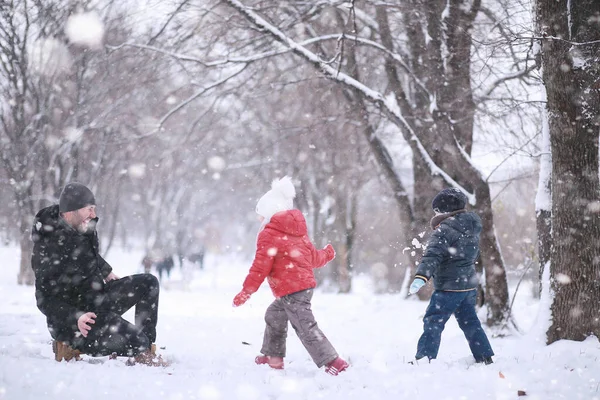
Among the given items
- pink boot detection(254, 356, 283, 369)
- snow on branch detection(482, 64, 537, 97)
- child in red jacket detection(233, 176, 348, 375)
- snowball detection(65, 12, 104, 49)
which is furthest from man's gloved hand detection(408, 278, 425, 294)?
snowball detection(65, 12, 104, 49)

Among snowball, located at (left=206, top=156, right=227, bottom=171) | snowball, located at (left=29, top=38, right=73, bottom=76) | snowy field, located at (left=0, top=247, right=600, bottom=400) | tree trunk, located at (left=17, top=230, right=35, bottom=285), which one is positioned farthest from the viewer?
snowball, located at (left=206, top=156, right=227, bottom=171)

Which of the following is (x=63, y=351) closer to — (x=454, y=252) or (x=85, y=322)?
(x=85, y=322)

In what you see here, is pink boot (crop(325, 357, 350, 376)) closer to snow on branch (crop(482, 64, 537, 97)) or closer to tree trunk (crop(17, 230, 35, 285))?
snow on branch (crop(482, 64, 537, 97))

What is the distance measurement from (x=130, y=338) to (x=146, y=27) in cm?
678

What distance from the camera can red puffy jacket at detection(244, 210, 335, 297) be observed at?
4.55m

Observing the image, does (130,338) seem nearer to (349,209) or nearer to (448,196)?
(448,196)

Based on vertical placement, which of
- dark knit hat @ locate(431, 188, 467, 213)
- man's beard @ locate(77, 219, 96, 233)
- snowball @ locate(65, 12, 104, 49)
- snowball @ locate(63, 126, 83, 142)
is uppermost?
snowball @ locate(65, 12, 104, 49)

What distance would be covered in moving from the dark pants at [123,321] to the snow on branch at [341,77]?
Result: 4305mm

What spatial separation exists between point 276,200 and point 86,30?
9679mm

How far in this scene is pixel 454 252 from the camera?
481cm

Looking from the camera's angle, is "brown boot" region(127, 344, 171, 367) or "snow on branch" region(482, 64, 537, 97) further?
"snow on branch" region(482, 64, 537, 97)

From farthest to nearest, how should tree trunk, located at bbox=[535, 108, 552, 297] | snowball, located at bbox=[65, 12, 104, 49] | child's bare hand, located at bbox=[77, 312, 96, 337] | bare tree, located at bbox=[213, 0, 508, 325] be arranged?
snowball, located at bbox=[65, 12, 104, 49], bare tree, located at bbox=[213, 0, 508, 325], tree trunk, located at bbox=[535, 108, 552, 297], child's bare hand, located at bbox=[77, 312, 96, 337]

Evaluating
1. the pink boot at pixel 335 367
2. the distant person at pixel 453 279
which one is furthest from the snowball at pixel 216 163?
the pink boot at pixel 335 367

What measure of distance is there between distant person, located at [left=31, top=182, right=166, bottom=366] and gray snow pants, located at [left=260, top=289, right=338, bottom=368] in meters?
1.00
